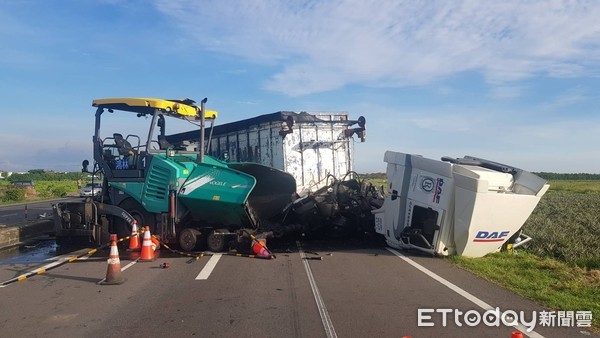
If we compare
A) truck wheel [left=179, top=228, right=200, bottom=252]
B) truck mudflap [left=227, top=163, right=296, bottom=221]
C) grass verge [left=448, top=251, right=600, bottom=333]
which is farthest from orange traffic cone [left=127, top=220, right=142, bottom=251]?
grass verge [left=448, top=251, right=600, bottom=333]

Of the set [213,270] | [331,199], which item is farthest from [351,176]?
[213,270]

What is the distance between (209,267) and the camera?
894 cm

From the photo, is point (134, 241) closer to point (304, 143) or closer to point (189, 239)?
point (189, 239)

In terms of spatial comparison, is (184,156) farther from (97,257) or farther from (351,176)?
(351,176)

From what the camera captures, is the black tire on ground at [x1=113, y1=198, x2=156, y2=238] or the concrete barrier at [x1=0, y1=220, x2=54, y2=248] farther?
the concrete barrier at [x1=0, y1=220, x2=54, y2=248]

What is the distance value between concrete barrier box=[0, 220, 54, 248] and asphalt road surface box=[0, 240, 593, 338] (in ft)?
11.8

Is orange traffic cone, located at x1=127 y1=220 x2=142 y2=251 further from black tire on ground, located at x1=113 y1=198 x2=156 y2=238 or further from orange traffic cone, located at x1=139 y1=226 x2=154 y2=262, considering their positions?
orange traffic cone, located at x1=139 y1=226 x2=154 y2=262

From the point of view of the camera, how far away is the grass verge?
6297mm

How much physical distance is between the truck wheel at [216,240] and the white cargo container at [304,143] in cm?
401

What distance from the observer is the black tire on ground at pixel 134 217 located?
11.0 meters

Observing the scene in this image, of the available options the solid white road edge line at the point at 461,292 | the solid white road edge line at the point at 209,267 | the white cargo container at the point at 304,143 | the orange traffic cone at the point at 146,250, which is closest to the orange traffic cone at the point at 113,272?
the solid white road edge line at the point at 209,267

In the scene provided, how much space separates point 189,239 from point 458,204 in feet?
18.3

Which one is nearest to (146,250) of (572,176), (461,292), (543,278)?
(461,292)

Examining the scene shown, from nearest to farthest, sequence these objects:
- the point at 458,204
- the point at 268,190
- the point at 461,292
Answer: the point at 461,292 < the point at 458,204 < the point at 268,190
